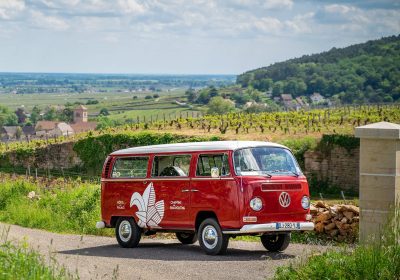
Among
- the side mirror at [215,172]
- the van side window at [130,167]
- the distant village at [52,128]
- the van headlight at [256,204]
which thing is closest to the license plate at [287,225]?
the van headlight at [256,204]

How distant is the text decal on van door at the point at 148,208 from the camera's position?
1775 centimetres

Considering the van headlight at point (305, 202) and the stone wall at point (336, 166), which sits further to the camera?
the stone wall at point (336, 166)

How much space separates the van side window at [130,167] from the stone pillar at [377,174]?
506 centimetres

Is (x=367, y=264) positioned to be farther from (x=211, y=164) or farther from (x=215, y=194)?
(x=211, y=164)

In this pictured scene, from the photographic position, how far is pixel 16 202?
2591 cm

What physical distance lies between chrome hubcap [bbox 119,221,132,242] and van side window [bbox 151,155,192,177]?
1.29 meters

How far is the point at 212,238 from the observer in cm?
1631

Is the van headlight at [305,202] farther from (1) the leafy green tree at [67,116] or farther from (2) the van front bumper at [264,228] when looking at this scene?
(1) the leafy green tree at [67,116]

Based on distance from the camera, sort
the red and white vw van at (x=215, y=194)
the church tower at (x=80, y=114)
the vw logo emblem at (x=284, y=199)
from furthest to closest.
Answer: the church tower at (x=80, y=114)
the vw logo emblem at (x=284, y=199)
the red and white vw van at (x=215, y=194)

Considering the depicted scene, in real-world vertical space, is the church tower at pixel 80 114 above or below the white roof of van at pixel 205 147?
below

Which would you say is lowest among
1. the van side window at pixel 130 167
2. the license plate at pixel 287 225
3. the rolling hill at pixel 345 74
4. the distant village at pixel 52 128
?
the distant village at pixel 52 128

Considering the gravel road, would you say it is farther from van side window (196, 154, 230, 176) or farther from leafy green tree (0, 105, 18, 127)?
leafy green tree (0, 105, 18, 127)

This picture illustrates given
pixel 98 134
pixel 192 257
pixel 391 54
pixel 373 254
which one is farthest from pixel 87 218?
pixel 391 54

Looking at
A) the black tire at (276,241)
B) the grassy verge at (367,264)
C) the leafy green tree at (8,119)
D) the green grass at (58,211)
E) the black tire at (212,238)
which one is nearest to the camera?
the grassy verge at (367,264)
